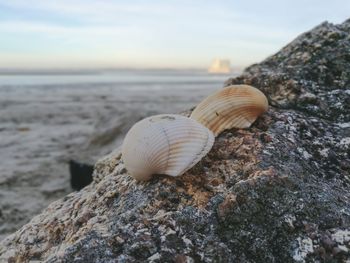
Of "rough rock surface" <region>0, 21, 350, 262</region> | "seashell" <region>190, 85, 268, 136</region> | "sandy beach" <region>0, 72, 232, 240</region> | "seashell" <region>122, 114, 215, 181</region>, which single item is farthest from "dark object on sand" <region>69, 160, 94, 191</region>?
"seashell" <region>122, 114, 215, 181</region>

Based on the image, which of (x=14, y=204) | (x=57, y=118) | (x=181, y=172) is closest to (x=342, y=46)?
(x=181, y=172)

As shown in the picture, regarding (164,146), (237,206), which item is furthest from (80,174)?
(237,206)

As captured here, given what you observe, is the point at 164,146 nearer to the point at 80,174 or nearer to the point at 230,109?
the point at 230,109

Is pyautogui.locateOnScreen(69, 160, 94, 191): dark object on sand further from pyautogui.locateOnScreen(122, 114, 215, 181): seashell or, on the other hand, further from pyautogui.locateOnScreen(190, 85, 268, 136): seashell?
pyautogui.locateOnScreen(122, 114, 215, 181): seashell

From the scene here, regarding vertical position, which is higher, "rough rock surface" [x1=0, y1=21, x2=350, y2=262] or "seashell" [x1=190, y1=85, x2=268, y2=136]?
"seashell" [x1=190, y1=85, x2=268, y2=136]

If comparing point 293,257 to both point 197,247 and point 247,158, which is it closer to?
point 197,247

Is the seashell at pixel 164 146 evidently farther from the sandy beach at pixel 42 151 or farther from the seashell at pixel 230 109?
the sandy beach at pixel 42 151
